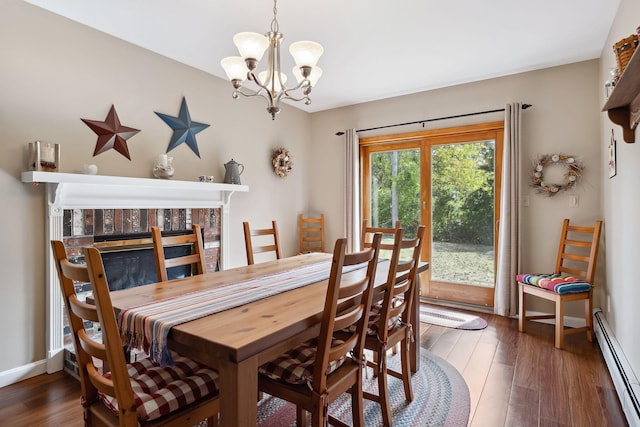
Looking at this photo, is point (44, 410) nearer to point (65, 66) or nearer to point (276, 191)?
point (65, 66)

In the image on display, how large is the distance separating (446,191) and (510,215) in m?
0.78

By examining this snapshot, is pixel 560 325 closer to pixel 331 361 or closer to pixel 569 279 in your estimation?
pixel 569 279

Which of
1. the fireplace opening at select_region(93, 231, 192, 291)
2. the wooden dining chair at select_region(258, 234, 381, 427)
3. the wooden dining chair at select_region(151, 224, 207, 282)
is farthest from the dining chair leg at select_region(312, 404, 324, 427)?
the fireplace opening at select_region(93, 231, 192, 291)

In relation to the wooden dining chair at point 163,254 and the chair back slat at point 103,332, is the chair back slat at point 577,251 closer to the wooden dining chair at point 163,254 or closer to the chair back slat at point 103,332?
the wooden dining chair at point 163,254

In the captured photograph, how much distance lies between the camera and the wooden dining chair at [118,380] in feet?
3.63

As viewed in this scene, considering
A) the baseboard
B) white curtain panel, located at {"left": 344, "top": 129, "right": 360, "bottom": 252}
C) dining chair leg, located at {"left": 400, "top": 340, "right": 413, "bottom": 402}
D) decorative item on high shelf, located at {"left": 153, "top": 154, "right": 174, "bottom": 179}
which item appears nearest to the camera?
dining chair leg, located at {"left": 400, "top": 340, "right": 413, "bottom": 402}

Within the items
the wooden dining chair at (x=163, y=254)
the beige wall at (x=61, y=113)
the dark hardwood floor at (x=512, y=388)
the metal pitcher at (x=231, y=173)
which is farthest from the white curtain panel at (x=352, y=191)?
the wooden dining chair at (x=163, y=254)

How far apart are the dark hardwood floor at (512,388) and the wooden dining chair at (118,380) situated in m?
0.95

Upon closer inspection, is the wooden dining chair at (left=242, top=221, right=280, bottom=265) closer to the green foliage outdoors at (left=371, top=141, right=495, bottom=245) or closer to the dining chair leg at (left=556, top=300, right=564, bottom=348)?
the green foliage outdoors at (left=371, top=141, right=495, bottom=245)

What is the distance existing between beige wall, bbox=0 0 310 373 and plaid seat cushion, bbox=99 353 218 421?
158 centimetres

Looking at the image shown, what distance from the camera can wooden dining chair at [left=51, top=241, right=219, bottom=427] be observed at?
3.63 ft

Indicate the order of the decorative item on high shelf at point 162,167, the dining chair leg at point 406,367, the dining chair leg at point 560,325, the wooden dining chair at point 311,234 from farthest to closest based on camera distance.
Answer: the wooden dining chair at point 311,234
the decorative item on high shelf at point 162,167
the dining chair leg at point 560,325
the dining chair leg at point 406,367

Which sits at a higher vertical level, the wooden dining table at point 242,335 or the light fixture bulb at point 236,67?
the light fixture bulb at point 236,67

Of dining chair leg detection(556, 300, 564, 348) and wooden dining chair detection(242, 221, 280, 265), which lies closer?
wooden dining chair detection(242, 221, 280, 265)
